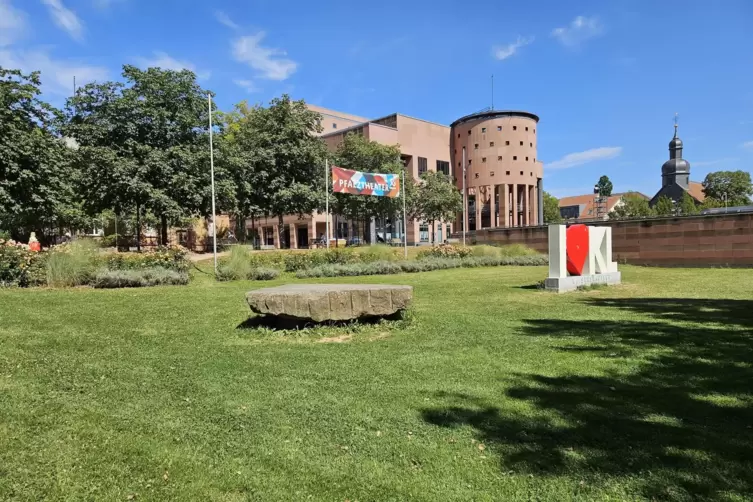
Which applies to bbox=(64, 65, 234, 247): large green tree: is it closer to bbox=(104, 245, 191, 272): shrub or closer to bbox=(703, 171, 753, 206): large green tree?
bbox=(104, 245, 191, 272): shrub

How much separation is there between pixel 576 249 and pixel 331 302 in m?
8.51

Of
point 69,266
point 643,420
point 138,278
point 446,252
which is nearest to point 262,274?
point 138,278

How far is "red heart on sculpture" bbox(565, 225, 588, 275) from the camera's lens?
41.3 feet

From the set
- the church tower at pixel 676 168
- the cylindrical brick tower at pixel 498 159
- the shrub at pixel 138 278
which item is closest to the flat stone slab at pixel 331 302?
the shrub at pixel 138 278

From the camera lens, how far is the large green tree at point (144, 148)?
25.7m

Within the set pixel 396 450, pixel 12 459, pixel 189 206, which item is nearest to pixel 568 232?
pixel 396 450

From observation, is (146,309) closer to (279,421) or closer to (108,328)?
(108,328)

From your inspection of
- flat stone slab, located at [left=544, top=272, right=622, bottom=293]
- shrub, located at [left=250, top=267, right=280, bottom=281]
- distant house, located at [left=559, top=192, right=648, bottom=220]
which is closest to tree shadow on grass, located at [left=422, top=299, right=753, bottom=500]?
flat stone slab, located at [left=544, top=272, right=622, bottom=293]

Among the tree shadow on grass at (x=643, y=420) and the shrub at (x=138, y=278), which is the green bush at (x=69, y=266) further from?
the tree shadow on grass at (x=643, y=420)

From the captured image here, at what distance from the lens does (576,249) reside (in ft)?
41.7

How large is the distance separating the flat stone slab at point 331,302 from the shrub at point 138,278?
8493 millimetres

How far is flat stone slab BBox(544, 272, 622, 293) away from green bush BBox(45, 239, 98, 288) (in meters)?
12.3

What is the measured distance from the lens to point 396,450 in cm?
302

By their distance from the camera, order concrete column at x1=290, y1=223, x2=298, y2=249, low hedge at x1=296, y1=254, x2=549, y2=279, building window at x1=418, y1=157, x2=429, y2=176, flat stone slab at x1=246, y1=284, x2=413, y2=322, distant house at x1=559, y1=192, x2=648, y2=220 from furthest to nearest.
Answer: distant house at x1=559, y1=192, x2=648, y2=220, building window at x1=418, y1=157, x2=429, y2=176, concrete column at x1=290, y1=223, x2=298, y2=249, low hedge at x1=296, y1=254, x2=549, y2=279, flat stone slab at x1=246, y1=284, x2=413, y2=322
